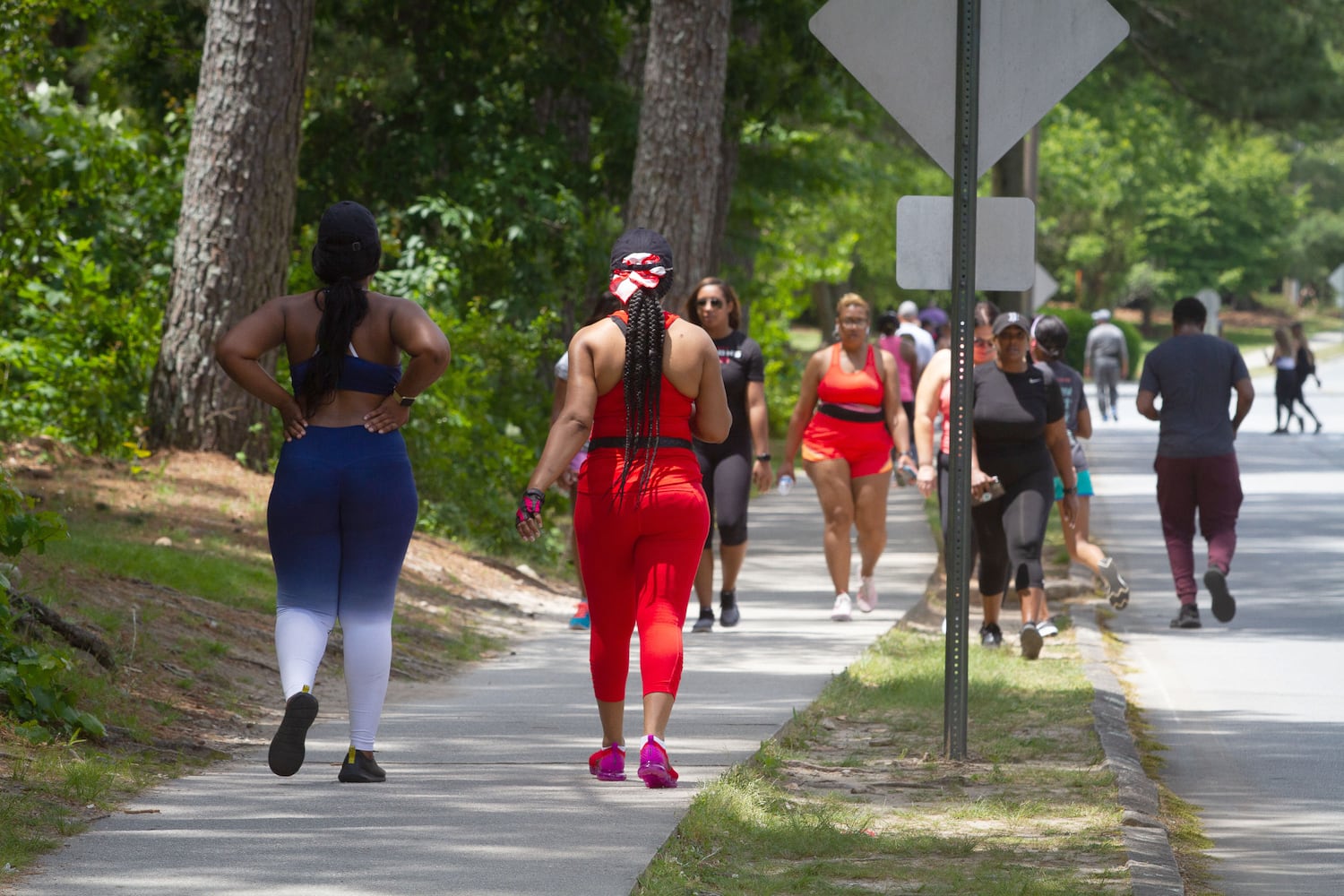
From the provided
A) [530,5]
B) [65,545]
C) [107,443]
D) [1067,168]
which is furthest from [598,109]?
[1067,168]

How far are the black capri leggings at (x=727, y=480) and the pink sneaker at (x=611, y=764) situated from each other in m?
4.43

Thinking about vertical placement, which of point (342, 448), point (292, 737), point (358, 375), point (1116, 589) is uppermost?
point (358, 375)

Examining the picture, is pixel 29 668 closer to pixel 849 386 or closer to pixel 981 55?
pixel 981 55

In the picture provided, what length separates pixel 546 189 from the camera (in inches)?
667

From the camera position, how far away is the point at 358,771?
6.30 meters

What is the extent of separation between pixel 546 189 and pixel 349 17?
275cm

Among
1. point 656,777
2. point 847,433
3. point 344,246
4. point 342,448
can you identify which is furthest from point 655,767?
point 847,433

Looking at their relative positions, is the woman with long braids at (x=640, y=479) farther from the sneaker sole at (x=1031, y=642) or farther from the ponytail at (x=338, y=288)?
the sneaker sole at (x=1031, y=642)

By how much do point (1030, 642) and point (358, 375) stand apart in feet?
16.3

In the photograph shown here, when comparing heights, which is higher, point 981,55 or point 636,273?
point 981,55

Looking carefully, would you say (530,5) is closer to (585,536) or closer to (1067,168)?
(585,536)

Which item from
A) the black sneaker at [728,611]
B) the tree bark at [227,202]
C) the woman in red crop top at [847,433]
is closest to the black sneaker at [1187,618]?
the woman in red crop top at [847,433]

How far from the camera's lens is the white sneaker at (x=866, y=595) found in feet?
39.5

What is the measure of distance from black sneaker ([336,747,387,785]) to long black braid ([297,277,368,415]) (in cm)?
113
